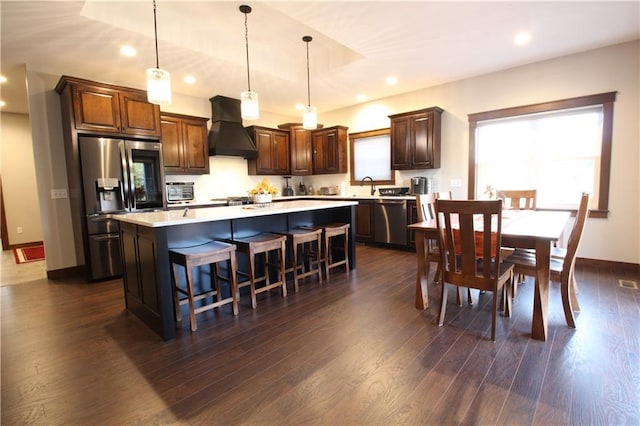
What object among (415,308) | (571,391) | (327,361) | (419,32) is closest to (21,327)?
(327,361)

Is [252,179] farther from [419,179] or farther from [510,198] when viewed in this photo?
[510,198]

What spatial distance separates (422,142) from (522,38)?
186cm

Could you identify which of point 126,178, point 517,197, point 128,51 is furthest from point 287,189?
point 517,197

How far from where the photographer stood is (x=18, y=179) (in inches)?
236

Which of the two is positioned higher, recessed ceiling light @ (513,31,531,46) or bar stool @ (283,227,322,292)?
recessed ceiling light @ (513,31,531,46)

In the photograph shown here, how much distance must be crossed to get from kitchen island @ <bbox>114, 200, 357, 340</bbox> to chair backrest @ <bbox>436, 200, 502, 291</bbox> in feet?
4.85

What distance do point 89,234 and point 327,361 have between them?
3.43m

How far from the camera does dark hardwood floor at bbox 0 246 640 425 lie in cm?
150

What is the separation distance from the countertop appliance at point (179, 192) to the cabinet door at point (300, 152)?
2179 millimetres

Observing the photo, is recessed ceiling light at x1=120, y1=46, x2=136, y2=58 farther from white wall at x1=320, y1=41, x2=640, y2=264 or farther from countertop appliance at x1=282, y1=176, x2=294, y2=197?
white wall at x1=320, y1=41, x2=640, y2=264

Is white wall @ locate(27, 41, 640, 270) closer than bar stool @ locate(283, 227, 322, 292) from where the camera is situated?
No

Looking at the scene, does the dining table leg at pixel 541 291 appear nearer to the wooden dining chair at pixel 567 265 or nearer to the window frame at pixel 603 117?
the wooden dining chair at pixel 567 265

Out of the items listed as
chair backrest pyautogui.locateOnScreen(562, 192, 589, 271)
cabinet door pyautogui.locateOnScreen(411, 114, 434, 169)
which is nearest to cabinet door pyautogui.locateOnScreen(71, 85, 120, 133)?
cabinet door pyautogui.locateOnScreen(411, 114, 434, 169)

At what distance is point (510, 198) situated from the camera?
360 cm
